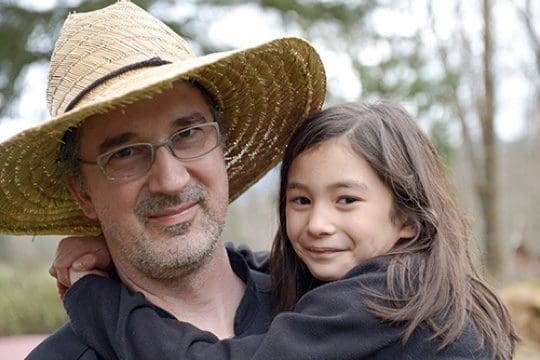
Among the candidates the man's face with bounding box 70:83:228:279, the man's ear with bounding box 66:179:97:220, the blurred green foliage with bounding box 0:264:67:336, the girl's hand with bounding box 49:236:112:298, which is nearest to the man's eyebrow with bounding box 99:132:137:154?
the man's face with bounding box 70:83:228:279

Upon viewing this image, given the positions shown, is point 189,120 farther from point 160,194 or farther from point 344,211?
point 344,211

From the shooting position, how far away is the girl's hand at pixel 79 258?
2.49 meters

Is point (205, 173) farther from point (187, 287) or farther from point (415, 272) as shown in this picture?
point (415, 272)

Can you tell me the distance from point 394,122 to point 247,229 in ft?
68.0

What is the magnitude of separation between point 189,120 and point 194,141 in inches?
2.3

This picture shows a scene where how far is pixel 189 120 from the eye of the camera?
2.39m

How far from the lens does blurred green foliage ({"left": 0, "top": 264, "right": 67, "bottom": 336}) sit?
38.8 feet

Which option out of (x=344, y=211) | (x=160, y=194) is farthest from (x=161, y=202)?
(x=344, y=211)

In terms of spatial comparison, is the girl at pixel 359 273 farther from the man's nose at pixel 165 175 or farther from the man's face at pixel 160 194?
the man's nose at pixel 165 175

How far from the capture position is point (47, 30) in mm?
7121

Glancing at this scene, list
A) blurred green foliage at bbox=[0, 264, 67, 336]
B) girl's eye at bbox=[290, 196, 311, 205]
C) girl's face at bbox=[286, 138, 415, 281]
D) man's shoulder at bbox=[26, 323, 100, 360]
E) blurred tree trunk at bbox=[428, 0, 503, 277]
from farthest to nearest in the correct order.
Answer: blurred tree trunk at bbox=[428, 0, 503, 277] < blurred green foliage at bbox=[0, 264, 67, 336] < girl's eye at bbox=[290, 196, 311, 205] < girl's face at bbox=[286, 138, 415, 281] < man's shoulder at bbox=[26, 323, 100, 360]

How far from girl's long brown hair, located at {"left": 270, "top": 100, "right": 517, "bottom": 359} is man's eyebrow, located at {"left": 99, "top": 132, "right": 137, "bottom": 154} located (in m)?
0.48

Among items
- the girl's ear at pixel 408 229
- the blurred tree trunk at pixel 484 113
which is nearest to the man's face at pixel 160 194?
the girl's ear at pixel 408 229

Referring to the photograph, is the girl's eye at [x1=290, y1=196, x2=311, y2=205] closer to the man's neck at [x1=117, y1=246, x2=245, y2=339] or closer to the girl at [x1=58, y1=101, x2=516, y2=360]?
the girl at [x1=58, y1=101, x2=516, y2=360]
